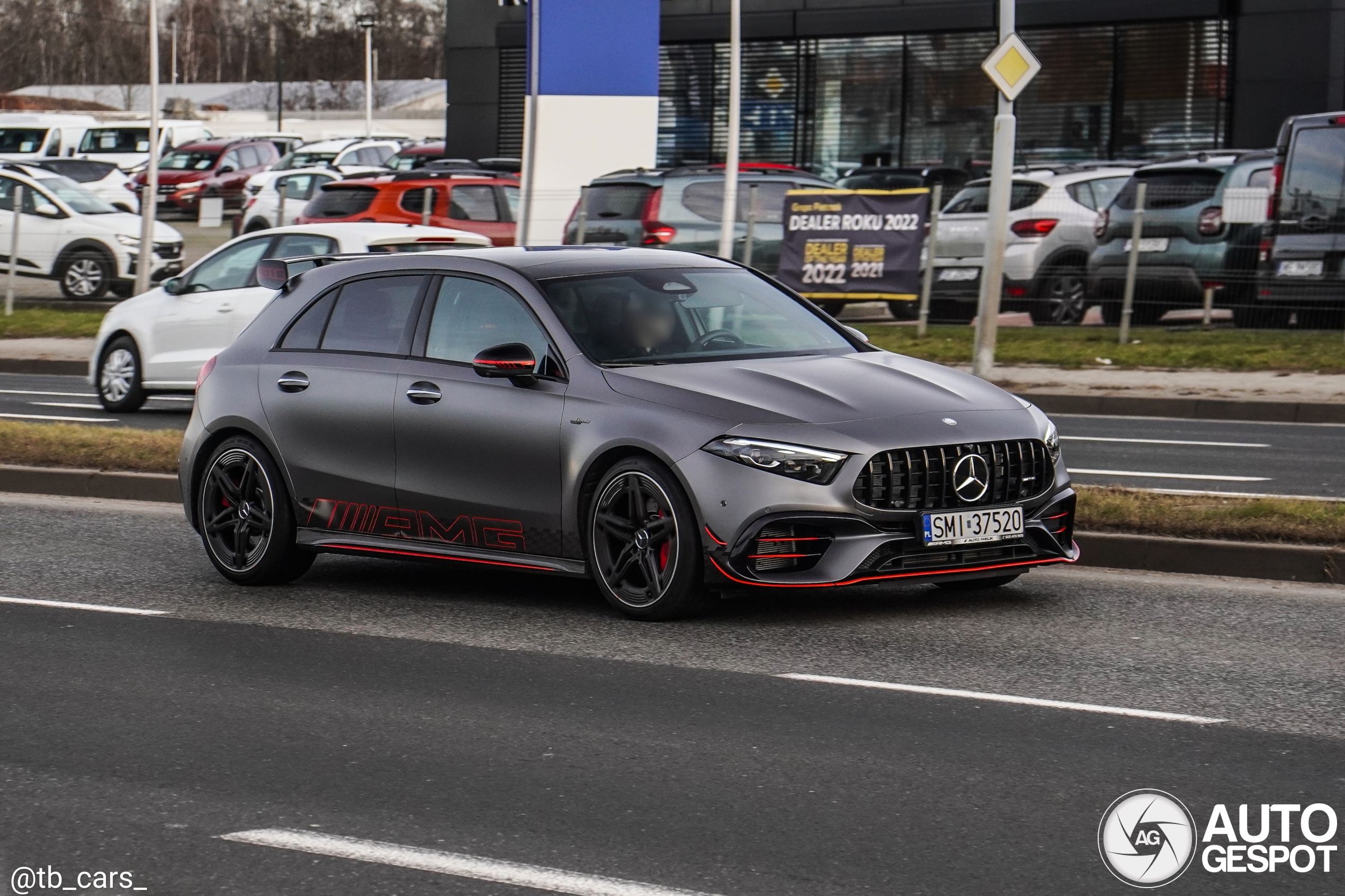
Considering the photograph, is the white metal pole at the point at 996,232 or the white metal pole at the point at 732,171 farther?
the white metal pole at the point at 732,171

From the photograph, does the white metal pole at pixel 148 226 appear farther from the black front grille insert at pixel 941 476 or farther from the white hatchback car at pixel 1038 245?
the black front grille insert at pixel 941 476

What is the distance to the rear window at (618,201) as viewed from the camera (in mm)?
22812

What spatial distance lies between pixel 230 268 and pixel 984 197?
9083 millimetres

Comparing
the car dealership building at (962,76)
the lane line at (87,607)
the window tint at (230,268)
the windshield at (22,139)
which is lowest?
the lane line at (87,607)

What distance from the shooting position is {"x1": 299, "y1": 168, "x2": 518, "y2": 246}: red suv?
2484 cm

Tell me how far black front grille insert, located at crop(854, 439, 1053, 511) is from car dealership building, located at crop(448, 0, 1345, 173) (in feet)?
89.9

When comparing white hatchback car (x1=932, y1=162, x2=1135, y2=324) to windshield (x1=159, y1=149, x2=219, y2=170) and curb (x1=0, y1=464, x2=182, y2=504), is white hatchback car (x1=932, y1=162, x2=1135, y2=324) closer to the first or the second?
curb (x1=0, y1=464, x2=182, y2=504)

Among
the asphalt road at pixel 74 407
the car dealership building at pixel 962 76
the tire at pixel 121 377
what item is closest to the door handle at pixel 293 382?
the asphalt road at pixel 74 407

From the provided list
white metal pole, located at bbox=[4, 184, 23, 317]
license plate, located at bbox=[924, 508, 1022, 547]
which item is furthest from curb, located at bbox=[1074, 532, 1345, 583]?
white metal pole, located at bbox=[4, 184, 23, 317]

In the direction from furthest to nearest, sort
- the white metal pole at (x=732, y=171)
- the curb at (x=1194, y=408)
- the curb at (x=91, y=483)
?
the white metal pole at (x=732, y=171), the curb at (x=1194, y=408), the curb at (x=91, y=483)

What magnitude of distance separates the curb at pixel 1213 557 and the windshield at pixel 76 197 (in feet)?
72.1

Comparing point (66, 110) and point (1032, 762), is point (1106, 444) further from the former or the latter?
point (66, 110)

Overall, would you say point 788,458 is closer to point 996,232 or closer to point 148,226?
point 996,232

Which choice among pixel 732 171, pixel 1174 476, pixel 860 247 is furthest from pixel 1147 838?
pixel 732 171
